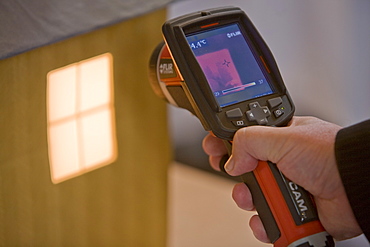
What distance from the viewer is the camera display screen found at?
0.67 meters

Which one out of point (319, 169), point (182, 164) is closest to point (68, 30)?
point (319, 169)

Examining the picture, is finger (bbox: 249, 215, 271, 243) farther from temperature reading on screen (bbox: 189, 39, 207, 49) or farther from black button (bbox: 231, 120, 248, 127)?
temperature reading on screen (bbox: 189, 39, 207, 49)

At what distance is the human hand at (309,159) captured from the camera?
0.61m

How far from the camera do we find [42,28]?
0.64 metres

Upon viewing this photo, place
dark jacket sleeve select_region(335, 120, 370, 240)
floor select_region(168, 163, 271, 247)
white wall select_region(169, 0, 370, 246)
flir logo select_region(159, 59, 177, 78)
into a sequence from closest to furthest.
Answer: dark jacket sleeve select_region(335, 120, 370, 240) < flir logo select_region(159, 59, 177, 78) < floor select_region(168, 163, 271, 247) < white wall select_region(169, 0, 370, 246)

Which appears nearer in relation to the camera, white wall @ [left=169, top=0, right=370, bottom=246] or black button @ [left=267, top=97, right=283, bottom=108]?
black button @ [left=267, top=97, right=283, bottom=108]

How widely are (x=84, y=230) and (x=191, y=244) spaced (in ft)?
1.30

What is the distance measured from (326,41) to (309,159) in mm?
1027

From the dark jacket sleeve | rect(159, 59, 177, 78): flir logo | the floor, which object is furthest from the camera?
the floor

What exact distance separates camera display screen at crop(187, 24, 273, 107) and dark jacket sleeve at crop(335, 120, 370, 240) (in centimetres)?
15

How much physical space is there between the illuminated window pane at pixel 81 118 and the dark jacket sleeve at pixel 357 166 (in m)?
0.43

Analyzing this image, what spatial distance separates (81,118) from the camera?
794mm

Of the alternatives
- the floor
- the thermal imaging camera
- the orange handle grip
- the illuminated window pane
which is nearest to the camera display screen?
the thermal imaging camera

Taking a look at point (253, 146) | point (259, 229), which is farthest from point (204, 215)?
point (253, 146)
